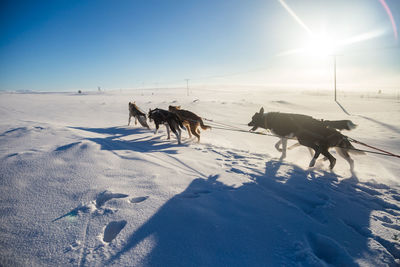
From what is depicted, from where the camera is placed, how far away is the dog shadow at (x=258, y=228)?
1757mm

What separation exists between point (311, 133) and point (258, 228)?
3.47 metres

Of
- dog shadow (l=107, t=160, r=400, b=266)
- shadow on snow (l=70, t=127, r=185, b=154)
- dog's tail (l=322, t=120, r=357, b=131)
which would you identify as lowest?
dog shadow (l=107, t=160, r=400, b=266)

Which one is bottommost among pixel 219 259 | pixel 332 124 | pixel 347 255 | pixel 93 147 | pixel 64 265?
pixel 347 255

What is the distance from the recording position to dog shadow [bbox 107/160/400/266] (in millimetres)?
1757

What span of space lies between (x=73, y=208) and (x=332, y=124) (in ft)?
18.2

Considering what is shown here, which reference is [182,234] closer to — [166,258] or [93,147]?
[166,258]

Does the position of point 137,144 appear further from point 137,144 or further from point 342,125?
point 342,125

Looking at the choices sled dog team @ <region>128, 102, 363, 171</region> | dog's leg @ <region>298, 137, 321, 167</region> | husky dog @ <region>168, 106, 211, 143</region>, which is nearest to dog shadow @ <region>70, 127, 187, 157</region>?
husky dog @ <region>168, 106, 211, 143</region>

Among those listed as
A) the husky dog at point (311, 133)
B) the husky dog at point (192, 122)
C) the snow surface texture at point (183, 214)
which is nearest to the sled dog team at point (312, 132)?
the husky dog at point (311, 133)

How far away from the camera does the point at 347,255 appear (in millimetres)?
1884

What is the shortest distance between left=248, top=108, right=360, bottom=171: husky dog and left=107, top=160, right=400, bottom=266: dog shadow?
1.34 m

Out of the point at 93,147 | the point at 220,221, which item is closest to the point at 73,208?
the point at 220,221

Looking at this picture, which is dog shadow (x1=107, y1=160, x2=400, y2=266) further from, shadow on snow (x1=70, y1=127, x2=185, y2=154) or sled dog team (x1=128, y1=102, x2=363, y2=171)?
shadow on snow (x1=70, y1=127, x2=185, y2=154)

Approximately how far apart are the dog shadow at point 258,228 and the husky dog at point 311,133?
4.41 feet
